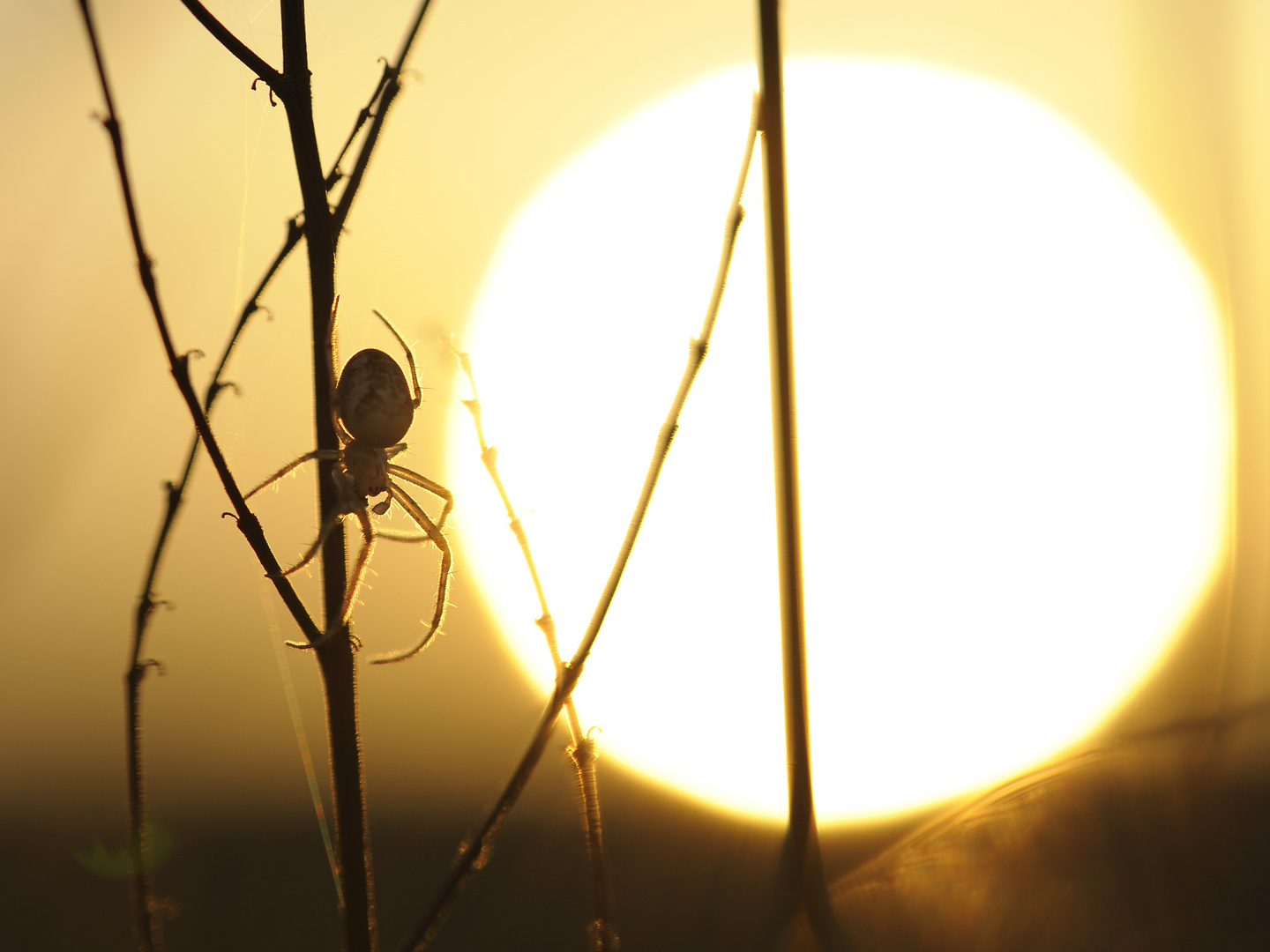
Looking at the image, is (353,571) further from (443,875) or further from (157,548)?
(443,875)

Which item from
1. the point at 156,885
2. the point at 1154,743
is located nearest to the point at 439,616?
the point at 156,885

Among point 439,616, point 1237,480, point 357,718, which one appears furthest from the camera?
point 439,616

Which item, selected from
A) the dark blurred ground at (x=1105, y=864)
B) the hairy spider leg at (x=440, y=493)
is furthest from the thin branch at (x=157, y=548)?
the dark blurred ground at (x=1105, y=864)

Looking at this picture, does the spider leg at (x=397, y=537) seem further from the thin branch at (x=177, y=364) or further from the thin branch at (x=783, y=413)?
the thin branch at (x=783, y=413)

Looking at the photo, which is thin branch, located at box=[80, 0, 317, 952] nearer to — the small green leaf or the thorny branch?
the thorny branch

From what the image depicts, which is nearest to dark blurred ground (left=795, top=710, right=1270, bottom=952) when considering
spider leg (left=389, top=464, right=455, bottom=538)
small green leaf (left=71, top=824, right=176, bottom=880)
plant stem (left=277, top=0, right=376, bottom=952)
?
plant stem (left=277, top=0, right=376, bottom=952)

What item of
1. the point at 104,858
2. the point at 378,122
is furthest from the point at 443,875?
the point at 104,858

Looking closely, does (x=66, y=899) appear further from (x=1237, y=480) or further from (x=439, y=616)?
(x=1237, y=480)
